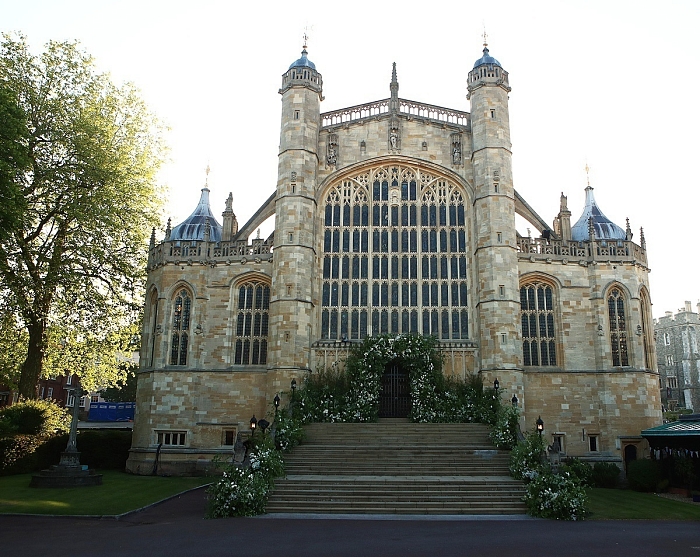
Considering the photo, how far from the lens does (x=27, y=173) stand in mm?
24547

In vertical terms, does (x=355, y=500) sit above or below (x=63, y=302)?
below

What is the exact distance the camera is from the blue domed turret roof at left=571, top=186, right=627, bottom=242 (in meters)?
28.6

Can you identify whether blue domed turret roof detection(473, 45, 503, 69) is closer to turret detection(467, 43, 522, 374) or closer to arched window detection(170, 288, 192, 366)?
turret detection(467, 43, 522, 374)

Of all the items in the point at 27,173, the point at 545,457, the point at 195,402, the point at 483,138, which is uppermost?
the point at 483,138

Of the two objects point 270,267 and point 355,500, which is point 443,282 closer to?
point 270,267

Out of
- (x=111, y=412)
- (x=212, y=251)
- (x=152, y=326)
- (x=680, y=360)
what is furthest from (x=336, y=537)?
(x=680, y=360)

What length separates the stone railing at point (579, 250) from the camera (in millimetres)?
27188

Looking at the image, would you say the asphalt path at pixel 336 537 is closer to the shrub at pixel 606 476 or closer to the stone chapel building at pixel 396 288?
the shrub at pixel 606 476

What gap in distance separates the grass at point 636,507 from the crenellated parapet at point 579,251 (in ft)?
33.2

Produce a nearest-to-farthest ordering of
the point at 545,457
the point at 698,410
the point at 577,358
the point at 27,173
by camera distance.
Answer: the point at 545,457
the point at 27,173
the point at 577,358
the point at 698,410

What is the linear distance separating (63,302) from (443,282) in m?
16.7

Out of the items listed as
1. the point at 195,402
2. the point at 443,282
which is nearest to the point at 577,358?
the point at 443,282

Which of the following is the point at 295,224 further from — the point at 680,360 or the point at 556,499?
the point at 680,360

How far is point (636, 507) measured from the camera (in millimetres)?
17828
